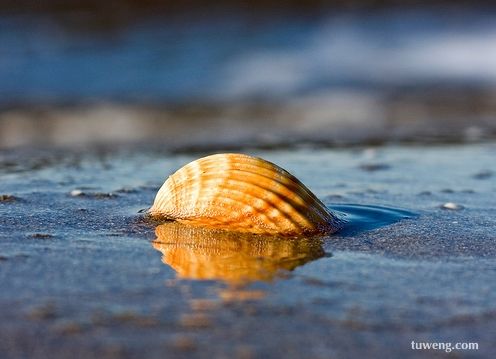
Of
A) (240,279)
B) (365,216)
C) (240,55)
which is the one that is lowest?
(240,279)

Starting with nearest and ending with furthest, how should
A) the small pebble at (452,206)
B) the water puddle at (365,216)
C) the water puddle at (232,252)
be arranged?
the water puddle at (232,252)
the water puddle at (365,216)
the small pebble at (452,206)

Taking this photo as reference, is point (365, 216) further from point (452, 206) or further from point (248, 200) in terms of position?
point (248, 200)

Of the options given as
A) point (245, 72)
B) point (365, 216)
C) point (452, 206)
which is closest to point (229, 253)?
point (365, 216)

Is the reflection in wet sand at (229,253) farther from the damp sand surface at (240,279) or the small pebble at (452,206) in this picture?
the small pebble at (452,206)

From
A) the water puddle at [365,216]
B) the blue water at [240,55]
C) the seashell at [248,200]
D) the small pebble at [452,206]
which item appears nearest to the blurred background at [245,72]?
the blue water at [240,55]

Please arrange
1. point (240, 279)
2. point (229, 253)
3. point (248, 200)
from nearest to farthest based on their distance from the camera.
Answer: point (240, 279) < point (229, 253) < point (248, 200)

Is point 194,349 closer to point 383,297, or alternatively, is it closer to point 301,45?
point 383,297

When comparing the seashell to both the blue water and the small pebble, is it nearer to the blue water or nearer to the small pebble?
the small pebble

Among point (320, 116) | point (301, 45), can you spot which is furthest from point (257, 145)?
point (301, 45)
